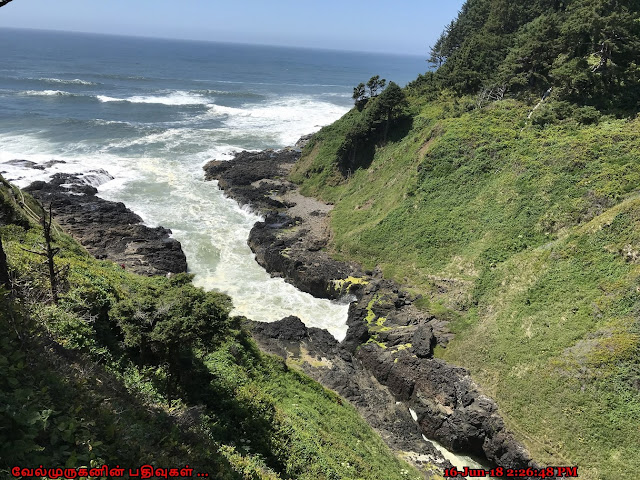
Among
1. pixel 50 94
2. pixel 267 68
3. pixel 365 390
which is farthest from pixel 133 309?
pixel 267 68

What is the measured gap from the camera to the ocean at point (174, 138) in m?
34.6

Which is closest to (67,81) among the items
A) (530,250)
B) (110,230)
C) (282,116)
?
(282,116)

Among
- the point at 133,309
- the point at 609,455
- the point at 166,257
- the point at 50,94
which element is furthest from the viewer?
the point at 50,94

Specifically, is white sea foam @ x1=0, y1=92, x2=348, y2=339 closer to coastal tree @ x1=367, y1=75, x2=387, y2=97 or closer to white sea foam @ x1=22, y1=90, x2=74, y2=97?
coastal tree @ x1=367, y1=75, x2=387, y2=97

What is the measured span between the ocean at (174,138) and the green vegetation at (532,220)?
9309mm

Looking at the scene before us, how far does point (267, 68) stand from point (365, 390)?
652 feet

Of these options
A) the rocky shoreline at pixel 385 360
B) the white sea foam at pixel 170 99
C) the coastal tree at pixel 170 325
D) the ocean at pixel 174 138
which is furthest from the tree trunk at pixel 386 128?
the white sea foam at pixel 170 99

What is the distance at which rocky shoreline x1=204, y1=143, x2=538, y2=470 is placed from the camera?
19.6 m

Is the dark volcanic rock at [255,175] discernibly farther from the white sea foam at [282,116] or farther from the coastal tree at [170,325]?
the coastal tree at [170,325]

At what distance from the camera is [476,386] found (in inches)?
832

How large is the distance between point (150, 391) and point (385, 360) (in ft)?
50.2

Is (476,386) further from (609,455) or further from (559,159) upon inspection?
(559,159)

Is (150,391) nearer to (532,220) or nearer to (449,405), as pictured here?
(449,405)

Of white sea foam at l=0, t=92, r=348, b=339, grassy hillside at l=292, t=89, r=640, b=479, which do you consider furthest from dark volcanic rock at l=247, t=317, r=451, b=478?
grassy hillside at l=292, t=89, r=640, b=479
